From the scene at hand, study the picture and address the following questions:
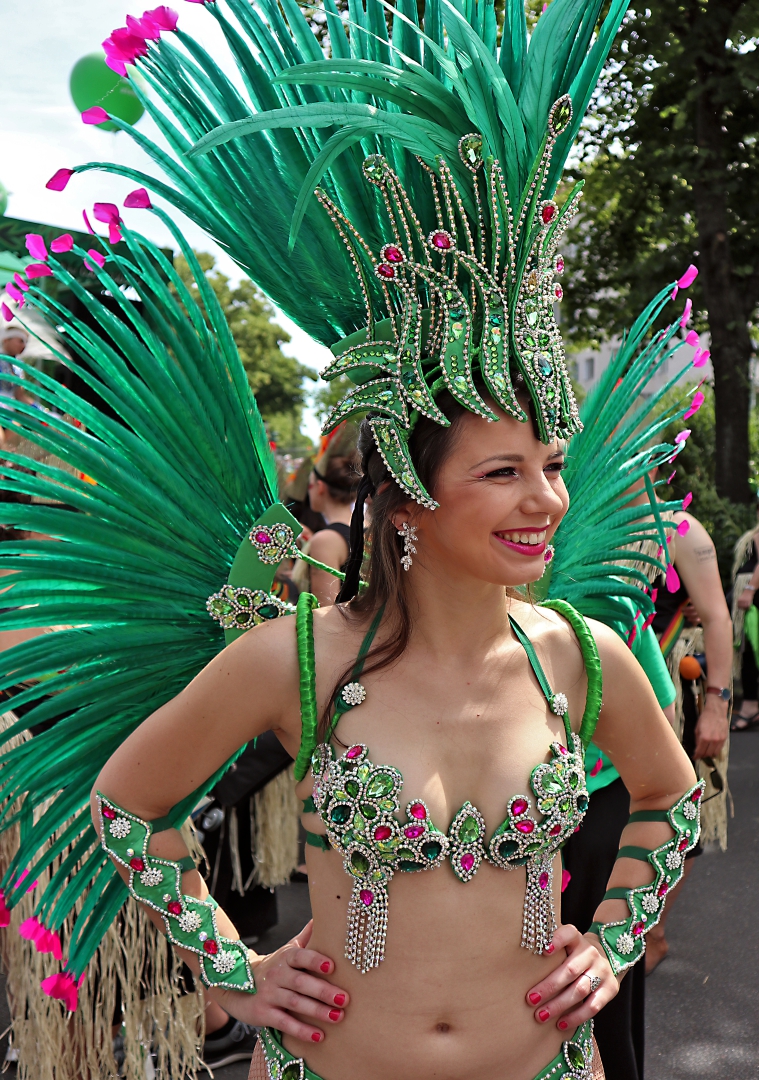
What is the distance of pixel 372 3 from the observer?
1660 millimetres

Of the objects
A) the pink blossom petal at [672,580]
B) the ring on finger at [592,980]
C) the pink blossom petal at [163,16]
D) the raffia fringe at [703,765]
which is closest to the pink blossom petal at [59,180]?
the pink blossom petal at [163,16]

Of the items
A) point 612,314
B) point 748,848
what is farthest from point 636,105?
point 748,848

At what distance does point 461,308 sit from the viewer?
1.57 metres

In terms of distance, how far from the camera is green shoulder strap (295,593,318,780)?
5.31 feet

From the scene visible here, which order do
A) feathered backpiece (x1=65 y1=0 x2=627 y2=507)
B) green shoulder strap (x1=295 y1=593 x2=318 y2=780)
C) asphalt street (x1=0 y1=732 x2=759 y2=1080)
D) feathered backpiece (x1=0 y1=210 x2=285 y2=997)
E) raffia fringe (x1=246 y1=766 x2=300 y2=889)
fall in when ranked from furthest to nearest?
raffia fringe (x1=246 y1=766 x2=300 y2=889) < asphalt street (x1=0 y1=732 x2=759 y2=1080) < feathered backpiece (x1=0 y1=210 x2=285 y2=997) < green shoulder strap (x1=295 y1=593 x2=318 y2=780) < feathered backpiece (x1=65 y1=0 x2=627 y2=507)

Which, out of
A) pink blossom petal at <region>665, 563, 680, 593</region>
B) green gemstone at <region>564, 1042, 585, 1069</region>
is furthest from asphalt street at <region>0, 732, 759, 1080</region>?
pink blossom petal at <region>665, 563, 680, 593</region>

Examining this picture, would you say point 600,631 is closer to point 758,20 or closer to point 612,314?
point 758,20

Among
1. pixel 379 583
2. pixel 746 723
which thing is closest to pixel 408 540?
pixel 379 583

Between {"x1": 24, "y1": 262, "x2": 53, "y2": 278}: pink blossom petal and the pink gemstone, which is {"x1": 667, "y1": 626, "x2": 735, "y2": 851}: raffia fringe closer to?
the pink gemstone

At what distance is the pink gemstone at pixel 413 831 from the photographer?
1.53 metres

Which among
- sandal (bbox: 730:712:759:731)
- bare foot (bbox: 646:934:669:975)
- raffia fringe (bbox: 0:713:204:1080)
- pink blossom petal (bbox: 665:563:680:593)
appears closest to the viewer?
pink blossom petal (bbox: 665:563:680:593)

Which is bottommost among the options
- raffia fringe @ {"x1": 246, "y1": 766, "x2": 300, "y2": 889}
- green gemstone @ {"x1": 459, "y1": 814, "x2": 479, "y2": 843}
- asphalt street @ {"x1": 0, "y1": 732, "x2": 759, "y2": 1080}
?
asphalt street @ {"x1": 0, "y1": 732, "x2": 759, "y2": 1080}

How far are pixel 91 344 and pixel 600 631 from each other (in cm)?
107

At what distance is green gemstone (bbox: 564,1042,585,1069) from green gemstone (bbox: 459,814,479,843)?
48 centimetres
